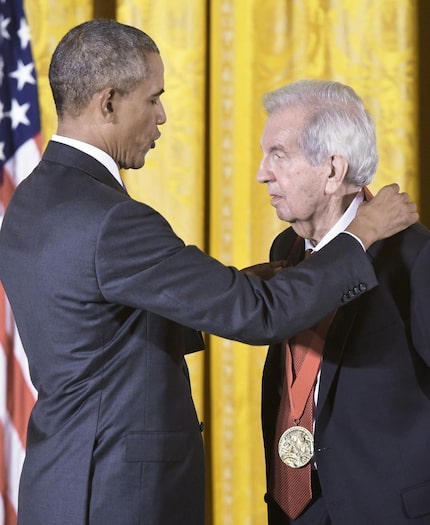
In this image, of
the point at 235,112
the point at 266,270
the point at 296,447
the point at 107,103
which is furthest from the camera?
the point at 235,112

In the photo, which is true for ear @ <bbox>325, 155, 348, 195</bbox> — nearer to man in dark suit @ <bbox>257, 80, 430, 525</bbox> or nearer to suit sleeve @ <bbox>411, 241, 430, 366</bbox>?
man in dark suit @ <bbox>257, 80, 430, 525</bbox>

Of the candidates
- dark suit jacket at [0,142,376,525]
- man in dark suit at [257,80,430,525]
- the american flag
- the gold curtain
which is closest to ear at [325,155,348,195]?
man in dark suit at [257,80,430,525]

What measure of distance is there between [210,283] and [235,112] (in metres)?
1.54


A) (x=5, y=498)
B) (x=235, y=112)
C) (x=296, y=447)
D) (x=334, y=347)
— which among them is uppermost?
(x=235, y=112)

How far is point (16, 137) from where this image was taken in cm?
321

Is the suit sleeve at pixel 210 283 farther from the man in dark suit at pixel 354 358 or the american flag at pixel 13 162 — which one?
the american flag at pixel 13 162

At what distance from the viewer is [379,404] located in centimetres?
187

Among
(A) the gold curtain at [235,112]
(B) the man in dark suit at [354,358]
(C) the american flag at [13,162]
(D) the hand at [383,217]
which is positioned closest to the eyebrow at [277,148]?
(B) the man in dark suit at [354,358]

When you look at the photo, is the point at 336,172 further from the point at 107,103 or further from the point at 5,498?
the point at 5,498

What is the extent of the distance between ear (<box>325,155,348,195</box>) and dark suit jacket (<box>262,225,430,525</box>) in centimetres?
16

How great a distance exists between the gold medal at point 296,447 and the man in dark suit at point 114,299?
0.19 metres

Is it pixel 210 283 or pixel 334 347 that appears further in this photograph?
pixel 334 347

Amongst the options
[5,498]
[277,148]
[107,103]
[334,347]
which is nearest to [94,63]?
[107,103]

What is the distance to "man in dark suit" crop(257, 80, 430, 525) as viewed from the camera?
186 centimetres
